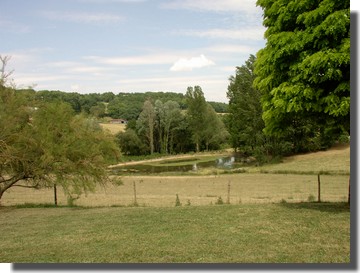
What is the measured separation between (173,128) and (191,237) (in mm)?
75671

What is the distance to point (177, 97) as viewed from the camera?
9000 centimetres

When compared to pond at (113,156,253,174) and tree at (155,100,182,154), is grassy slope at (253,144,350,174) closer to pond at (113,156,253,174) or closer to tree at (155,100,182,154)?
pond at (113,156,253,174)

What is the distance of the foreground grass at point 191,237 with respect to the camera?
7000 mm

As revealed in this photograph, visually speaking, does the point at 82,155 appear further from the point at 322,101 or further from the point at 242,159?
the point at 242,159

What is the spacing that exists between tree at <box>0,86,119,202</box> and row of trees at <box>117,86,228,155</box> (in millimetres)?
59725

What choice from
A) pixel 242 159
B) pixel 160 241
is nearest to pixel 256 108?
pixel 242 159

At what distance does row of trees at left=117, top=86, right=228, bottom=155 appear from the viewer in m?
81.8

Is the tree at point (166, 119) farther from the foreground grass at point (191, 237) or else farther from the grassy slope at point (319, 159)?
the foreground grass at point (191, 237)

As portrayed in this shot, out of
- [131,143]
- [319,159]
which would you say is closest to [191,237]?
[319,159]

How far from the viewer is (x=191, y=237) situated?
28.4 feet

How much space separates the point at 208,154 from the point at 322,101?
6678cm

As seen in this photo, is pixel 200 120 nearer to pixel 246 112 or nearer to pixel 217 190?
pixel 246 112

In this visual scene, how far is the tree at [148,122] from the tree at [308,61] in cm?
7117

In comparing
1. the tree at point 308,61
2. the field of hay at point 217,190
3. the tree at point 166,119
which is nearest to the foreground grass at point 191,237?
the tree at point 308,61
